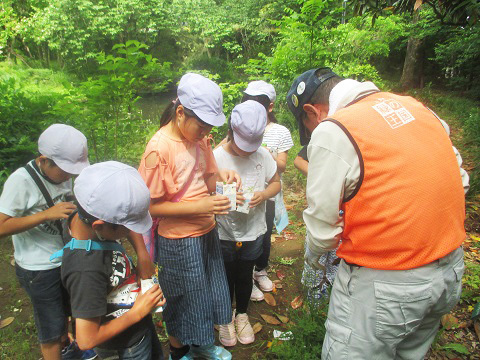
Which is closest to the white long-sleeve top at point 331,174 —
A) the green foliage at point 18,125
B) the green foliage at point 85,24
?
the green foliage at point 18,125

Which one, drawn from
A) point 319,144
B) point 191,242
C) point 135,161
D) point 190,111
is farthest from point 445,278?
point 135,161

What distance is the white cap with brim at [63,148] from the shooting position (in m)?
1.83

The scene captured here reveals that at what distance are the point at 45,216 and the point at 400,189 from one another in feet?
5.99

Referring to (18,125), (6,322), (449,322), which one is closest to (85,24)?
(18,125)

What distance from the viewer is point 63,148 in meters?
1.83

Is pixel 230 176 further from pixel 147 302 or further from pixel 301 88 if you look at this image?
pixel 147 302

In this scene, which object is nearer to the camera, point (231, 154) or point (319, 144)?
point (319, 144)

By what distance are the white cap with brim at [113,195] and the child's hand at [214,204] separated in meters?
0.49

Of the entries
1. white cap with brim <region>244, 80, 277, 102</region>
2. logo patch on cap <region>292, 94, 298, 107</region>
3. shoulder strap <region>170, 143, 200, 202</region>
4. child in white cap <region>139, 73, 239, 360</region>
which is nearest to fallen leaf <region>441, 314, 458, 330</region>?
child in white cap <region>139, 73, 239, 360</region>

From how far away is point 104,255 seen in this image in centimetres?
143

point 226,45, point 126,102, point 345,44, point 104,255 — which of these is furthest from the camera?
point 226,45

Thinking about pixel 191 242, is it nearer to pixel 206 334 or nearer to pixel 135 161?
pixel 206 334

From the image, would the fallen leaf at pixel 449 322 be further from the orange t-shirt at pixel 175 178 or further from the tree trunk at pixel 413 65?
the tree trunk at pixel 413 65

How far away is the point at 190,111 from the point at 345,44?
16.6ft
